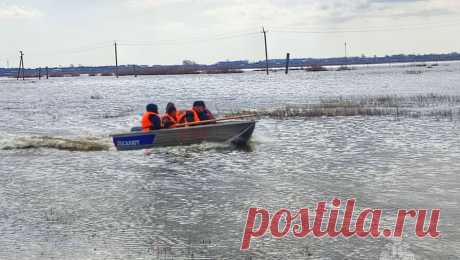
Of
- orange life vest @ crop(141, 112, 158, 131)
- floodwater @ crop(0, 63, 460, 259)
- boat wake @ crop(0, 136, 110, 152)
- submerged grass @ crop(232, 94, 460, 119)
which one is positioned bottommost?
floodwater @ crop(0, 63, 460, 259)

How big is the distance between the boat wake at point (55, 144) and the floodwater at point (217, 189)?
58 millimetres

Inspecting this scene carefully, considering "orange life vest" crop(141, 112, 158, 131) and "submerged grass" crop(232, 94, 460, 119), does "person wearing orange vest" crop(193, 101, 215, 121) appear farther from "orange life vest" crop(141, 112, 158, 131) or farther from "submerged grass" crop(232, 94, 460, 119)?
"submerged grass" crop(232, 94, 460, 119)

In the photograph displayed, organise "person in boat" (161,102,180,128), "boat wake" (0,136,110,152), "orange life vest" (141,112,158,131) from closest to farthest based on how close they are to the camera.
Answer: "orange life vest" (141,112,158,131)
"person in boat" (161,102,180,128)
"boat wake" (0,136,110,152)

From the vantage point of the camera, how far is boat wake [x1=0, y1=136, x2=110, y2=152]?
2384 cm

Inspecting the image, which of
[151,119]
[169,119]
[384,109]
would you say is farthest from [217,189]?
[384,109]

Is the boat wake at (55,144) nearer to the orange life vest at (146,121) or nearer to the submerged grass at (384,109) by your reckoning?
the orange life vest at (146,121)

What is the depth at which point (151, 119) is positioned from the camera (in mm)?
22203

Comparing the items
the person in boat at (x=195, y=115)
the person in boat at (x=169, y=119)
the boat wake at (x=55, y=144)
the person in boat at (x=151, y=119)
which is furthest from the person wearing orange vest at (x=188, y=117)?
the boat wake at (x=55, y=144)

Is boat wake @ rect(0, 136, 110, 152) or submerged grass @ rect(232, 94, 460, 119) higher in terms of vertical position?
submerged grass @ rect(232, 94, 460, 119)

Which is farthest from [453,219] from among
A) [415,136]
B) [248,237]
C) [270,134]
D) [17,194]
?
[270,134]

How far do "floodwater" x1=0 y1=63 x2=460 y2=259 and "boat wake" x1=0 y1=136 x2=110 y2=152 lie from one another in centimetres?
6


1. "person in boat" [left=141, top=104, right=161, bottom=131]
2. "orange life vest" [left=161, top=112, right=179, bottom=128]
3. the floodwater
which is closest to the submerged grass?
the floodwater

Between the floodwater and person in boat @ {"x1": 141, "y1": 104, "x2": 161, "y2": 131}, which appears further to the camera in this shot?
person in boat @ {"x1": 141, "y1": 104, "x2": 161, "y2": 131}

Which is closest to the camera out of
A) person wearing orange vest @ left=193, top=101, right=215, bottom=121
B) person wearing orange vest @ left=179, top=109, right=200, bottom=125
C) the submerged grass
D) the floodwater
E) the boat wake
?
the floodwater
